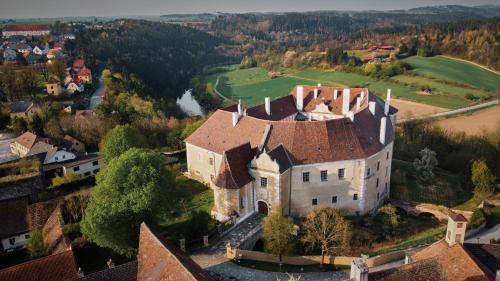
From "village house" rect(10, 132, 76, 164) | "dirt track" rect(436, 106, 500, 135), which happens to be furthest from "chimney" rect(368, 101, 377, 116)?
"village house" rect(10, 132, 76, 164)

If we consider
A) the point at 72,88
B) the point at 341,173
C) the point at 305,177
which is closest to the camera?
the point at 305,177

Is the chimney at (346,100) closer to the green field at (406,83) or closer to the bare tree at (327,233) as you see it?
the bare tree at (327,233)

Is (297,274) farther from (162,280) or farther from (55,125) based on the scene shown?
(55,125)

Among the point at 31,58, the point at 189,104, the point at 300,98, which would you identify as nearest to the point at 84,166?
the point at 300,98

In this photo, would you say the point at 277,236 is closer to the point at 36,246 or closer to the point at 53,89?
the point at 36,246

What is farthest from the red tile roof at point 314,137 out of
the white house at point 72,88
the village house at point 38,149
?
the white house at point 72,88

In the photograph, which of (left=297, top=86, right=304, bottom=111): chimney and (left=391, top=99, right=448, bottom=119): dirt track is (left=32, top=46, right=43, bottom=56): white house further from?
(left=391, top=99, right=448, bottom=119): dirt track

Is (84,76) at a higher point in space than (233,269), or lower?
higher

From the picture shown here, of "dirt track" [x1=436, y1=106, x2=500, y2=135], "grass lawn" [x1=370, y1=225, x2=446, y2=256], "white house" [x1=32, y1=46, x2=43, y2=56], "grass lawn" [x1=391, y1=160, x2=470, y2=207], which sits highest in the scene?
"white house" [x1=32, y1=46, x2=43, y2=56]
